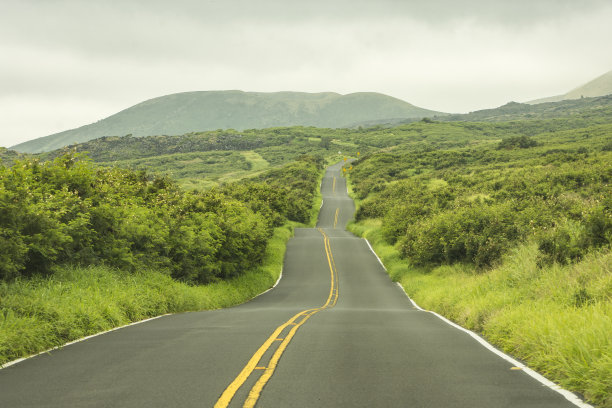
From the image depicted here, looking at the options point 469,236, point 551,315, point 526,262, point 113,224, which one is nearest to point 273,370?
point 551,315

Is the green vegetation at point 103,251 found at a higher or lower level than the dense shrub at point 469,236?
higher

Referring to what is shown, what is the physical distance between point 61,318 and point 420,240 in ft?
70.5

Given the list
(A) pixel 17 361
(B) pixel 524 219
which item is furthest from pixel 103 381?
(B) pixel 524 219

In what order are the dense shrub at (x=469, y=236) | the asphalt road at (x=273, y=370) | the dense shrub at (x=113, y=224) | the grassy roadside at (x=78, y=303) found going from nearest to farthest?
the asphalt road at (x=273, y=370) < the grassy roadside at (x=78, y=303) < the dense shrub at (x=113, y=224) < the dense shrub at (x=469, y=236)

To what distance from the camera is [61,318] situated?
9.40 metres

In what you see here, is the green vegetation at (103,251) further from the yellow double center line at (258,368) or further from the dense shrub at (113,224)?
the yellow double center line at (258,368)

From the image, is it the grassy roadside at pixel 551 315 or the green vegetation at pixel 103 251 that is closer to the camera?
the grassy roadside at pixel 551 315

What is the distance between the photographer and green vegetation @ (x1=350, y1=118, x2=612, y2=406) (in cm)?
688

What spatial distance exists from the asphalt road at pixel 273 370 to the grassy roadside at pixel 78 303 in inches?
21.2

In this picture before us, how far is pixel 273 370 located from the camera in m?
6.53

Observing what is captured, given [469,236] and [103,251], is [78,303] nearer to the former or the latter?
[103,251]

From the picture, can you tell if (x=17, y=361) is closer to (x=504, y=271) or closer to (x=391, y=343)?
(x=391, y=343)

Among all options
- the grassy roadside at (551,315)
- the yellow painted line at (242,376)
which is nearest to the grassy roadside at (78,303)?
the yellow painted line at (242,376)

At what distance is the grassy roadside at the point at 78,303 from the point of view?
8258 millimetres
